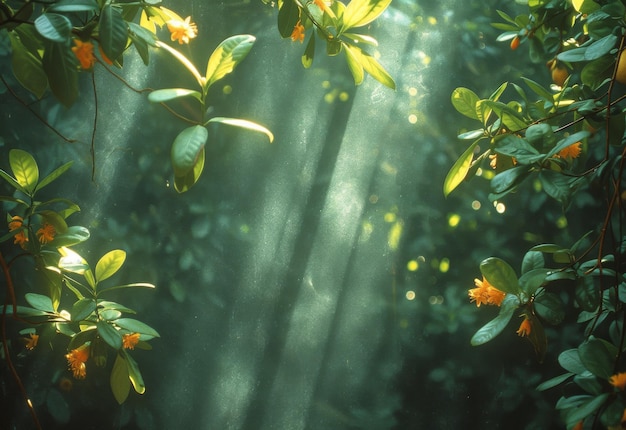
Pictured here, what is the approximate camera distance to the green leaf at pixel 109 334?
104 cm

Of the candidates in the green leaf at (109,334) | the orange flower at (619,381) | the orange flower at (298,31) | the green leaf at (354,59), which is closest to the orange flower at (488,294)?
the orange flower at (619,381)

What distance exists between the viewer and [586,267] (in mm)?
1120

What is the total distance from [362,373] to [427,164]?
519 mm

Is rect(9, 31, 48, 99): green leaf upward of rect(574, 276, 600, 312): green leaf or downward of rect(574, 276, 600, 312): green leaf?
upward

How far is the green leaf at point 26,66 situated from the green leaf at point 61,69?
0.11m

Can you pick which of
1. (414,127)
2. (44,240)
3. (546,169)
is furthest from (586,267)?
(44,240)

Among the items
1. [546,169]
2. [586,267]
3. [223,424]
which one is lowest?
[223,424]

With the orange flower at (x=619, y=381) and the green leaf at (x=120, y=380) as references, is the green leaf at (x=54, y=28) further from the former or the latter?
the orange flower at (x=619, y=381)

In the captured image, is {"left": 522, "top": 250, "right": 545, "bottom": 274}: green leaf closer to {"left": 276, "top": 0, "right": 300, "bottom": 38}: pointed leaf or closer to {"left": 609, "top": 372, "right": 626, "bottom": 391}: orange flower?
{"left": 609, "top": 372, "right": 626, "bottom": 391}: orange flower

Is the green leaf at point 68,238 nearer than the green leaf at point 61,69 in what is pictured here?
No

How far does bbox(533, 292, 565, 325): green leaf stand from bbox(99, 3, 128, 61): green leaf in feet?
2.69

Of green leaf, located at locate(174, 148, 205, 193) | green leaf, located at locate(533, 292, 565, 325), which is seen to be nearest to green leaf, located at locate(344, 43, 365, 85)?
green leaf, located at locate(174, 148, 205, 193)

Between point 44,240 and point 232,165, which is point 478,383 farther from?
point 44,240

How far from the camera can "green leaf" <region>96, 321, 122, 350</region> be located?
1.04 m
